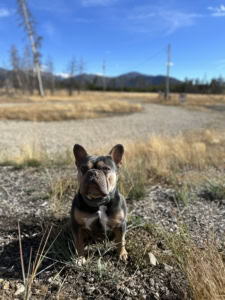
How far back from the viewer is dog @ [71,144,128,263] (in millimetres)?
1851

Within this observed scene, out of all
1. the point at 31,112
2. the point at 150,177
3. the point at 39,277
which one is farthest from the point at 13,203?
the point at 31,112

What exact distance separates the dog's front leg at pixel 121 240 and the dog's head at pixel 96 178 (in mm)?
369

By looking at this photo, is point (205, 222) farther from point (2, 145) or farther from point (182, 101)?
point (182, 101)

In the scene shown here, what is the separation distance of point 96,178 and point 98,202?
11.5 inches

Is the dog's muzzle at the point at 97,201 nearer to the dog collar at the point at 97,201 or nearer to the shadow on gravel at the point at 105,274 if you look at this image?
the dog collar at the point at 97,201

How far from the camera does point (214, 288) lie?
165 cm

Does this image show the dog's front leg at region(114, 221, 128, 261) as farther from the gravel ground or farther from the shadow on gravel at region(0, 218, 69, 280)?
the shadow on gravel at region(0, 218, 69, 280)

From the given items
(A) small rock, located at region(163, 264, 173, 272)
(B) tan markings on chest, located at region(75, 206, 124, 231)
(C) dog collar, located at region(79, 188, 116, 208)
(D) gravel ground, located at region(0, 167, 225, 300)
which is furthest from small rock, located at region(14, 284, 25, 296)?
(A) small rock, located at region(163, 264, 173, 272)

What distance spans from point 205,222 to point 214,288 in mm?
1444

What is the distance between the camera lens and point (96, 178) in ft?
5.94

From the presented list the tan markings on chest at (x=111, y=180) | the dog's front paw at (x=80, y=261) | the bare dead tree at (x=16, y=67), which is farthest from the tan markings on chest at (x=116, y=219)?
the bare dead tree at (x=16, y=67)

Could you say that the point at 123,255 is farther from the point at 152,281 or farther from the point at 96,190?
the point at 96,190

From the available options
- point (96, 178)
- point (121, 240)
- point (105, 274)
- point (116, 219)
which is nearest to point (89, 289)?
point (105, 274)

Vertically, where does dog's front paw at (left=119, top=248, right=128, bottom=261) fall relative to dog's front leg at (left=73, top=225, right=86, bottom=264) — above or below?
below
